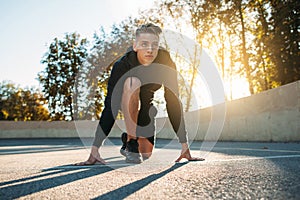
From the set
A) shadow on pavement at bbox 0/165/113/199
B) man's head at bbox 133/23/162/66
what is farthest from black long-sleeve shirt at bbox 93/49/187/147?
shadow on pavement at bbox 0/165/113/199

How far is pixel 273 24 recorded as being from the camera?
86.6 ft

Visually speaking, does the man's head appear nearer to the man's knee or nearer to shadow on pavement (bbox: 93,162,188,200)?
the man's knee

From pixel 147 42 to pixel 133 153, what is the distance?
3.74 ft

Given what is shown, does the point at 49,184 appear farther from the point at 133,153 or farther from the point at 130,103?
the point at 130,103

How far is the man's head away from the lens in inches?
134

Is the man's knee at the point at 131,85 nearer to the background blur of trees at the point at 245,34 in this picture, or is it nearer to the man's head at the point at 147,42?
the man's head at the point at 147,42

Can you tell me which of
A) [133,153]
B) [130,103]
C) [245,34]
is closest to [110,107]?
[130,103]

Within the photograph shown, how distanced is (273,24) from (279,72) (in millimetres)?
3909

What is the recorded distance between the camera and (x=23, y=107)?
65.2 metres

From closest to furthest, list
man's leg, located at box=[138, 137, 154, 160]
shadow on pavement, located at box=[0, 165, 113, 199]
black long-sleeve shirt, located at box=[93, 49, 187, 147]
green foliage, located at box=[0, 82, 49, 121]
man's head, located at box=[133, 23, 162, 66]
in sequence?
shadow on pavement, located at box=[0, 165, 113, 199]
black long-sleeve shirt, located at box=[93, 49, 187, 147]
man's head, located at box=[133, 23, 162, 66]
man's leg, located at box=[138, 137, 154, 160]
green foliage, located at box=[0, 82, 49, 121]

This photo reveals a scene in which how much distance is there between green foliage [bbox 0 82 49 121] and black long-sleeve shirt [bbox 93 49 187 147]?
62530mm

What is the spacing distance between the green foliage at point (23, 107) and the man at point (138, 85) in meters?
62.6

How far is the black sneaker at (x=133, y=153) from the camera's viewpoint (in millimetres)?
3102

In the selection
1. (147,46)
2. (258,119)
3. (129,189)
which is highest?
(147,46)
